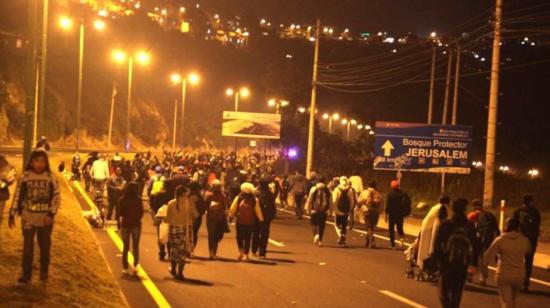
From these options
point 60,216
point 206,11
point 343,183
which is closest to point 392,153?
point 343,183

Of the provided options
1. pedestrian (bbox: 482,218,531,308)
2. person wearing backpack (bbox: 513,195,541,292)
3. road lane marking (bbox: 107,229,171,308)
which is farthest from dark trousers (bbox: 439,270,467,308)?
person wearing backpack (bbox: 513,195,541,292)

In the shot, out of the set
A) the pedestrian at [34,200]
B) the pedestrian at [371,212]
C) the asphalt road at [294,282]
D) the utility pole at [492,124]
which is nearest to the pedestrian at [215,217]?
the asphalt road at [294,282]

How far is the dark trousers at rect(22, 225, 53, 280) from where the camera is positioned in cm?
929

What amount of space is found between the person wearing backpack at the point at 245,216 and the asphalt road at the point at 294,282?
15.7 inches

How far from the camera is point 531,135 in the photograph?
171 feet

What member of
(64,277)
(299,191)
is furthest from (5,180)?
(299,191)

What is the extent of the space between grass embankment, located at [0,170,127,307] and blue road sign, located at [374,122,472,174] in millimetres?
16946

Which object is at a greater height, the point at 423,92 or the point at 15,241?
the point at 423,92

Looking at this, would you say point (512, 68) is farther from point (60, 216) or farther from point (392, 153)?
point (60, 216)

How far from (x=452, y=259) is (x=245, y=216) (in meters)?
6.75

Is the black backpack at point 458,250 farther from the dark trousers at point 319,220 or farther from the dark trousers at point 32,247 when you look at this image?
the dark trousers at point 319,220

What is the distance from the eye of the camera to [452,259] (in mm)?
9148

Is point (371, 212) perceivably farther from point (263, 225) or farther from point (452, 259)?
point (452, 259)

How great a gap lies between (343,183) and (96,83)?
8155cm
